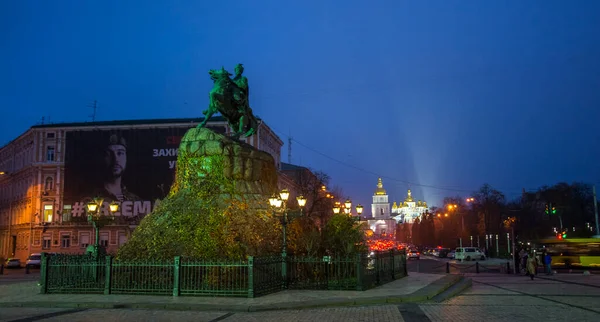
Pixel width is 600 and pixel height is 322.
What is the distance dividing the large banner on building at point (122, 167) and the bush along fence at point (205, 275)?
40.1 meters

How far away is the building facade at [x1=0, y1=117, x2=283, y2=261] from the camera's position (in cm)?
5988

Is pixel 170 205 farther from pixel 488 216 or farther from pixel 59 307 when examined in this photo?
pixel 488 216

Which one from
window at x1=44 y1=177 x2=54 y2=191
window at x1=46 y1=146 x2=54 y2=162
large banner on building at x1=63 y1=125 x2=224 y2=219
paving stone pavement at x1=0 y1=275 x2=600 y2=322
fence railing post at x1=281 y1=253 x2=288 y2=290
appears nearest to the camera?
paving stone pavement at x1=0 y1=275 x2=600 y2=322

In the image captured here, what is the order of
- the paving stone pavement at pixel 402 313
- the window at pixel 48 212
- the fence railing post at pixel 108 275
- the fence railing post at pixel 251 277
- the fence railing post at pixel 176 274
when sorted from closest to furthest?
1. the paving stone pavement at pixel 402 313
2. the fence railing post at pixel 251 277
3. the fence railing post at pixel 176 274
4. the fence railing post at pixel 108 275
5. the window at pixel 48 212

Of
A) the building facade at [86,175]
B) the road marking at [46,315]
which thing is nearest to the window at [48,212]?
the building facade at [86,175]

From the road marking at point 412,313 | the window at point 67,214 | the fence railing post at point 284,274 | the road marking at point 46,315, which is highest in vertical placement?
the window at point 67,214

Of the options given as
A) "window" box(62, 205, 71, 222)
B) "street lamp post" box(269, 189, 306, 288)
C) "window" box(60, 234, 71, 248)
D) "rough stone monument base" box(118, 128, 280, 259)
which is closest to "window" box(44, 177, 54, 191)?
"window" box(62, 205, 71, 222)

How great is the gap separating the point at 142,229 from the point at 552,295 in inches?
590

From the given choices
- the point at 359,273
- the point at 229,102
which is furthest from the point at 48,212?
the point at 359,273

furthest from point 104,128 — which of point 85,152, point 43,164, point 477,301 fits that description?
point 477,301

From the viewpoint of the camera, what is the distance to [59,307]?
52.3ft

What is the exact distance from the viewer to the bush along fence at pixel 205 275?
57.6 feet

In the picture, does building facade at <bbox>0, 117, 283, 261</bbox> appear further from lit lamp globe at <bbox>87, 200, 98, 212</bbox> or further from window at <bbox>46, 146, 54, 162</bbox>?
→ lit lamp globe at <bbox>87, 200, 98, 212</bbox>

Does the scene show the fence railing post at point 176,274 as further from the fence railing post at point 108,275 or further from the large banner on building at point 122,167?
the large banner on building at point 122,167
